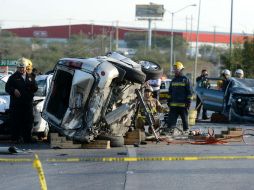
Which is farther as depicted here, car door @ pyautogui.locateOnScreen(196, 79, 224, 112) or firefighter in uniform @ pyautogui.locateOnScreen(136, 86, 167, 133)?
car door @ pyautogui.locateOnScreen(196, 79, 224, 112)

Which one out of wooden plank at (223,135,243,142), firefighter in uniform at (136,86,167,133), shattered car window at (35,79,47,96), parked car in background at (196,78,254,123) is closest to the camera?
firefighter in uniform at (136,86,167,133)

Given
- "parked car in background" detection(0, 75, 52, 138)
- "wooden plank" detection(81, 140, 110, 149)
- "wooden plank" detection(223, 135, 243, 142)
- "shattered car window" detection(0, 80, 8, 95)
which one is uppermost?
"shattered car window" detection(0, 80, 8, 95)

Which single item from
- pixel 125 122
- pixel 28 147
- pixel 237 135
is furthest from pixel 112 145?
pixel 237 135

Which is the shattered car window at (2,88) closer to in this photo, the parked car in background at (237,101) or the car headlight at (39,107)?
the car headlight at (39,107)

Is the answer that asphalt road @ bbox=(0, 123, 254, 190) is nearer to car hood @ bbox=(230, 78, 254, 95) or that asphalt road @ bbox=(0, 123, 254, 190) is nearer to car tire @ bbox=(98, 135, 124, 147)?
car tire @ bbox=(98, 135, 124, 147)

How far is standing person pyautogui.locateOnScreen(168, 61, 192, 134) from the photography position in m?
13.9

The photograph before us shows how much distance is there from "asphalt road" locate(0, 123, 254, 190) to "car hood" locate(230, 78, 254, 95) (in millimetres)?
6753

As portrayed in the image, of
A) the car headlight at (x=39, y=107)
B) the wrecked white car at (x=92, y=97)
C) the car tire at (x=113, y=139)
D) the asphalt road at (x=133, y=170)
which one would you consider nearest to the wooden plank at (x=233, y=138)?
the asphalt road at (x=133, y=170)

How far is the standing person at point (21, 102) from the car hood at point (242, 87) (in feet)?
25.5

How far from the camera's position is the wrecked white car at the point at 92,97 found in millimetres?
11234

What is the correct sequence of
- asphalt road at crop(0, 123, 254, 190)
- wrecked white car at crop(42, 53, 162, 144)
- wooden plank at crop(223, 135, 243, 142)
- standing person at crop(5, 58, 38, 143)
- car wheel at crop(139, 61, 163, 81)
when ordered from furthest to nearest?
wooden plank at crop(223, 135, 243, 142) < standing person at crop(5, 58, 38, 143) < car wheel at crop(139, 61, 163, 81) < wrecked white car at crop(42, 53, 162, 144) < asphalt road at crop(0, 123, 254, 190)

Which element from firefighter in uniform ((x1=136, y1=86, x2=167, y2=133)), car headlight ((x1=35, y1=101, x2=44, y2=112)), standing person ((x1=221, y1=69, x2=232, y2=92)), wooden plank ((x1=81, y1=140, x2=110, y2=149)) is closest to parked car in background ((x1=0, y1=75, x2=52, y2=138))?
car headlight ((x1=35, y1=101, x2=44, y2=112))

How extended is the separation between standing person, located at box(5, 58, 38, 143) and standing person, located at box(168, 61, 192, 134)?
3078mm

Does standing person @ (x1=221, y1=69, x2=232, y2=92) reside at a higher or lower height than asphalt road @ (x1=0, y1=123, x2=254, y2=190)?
higher
